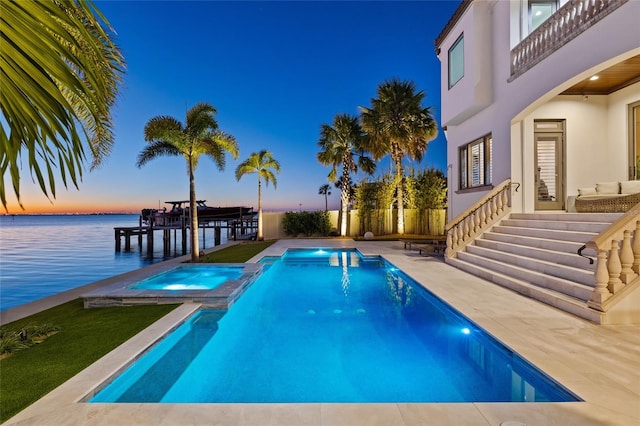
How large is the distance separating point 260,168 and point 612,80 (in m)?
15.3

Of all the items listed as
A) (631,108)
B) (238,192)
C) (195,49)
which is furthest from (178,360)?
(238,192)

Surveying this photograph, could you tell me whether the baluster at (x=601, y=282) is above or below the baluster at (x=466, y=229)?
below

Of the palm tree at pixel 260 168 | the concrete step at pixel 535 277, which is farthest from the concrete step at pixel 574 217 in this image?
the palm tree at pixel 260 168

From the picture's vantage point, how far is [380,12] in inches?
877

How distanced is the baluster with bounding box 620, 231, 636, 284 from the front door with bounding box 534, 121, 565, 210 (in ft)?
16.4

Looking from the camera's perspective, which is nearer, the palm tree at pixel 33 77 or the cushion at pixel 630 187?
the palm tree at pixel 33 77

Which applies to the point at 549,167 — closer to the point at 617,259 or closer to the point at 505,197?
the point at 505,197

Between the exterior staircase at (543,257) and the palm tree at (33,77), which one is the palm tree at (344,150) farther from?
the palm tree at (33,77)

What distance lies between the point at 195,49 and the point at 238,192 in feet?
71.9

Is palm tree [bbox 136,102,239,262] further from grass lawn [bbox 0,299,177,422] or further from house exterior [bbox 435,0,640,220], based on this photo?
house exterior [bbox 435,0,640,220]

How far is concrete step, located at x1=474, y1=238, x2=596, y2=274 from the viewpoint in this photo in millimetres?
5789

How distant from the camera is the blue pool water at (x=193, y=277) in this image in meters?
8.13

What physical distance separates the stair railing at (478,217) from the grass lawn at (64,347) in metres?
7.67

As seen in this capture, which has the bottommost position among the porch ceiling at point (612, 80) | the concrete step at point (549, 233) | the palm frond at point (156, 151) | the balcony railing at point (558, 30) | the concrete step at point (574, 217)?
the concrete step at point (549, 233)
